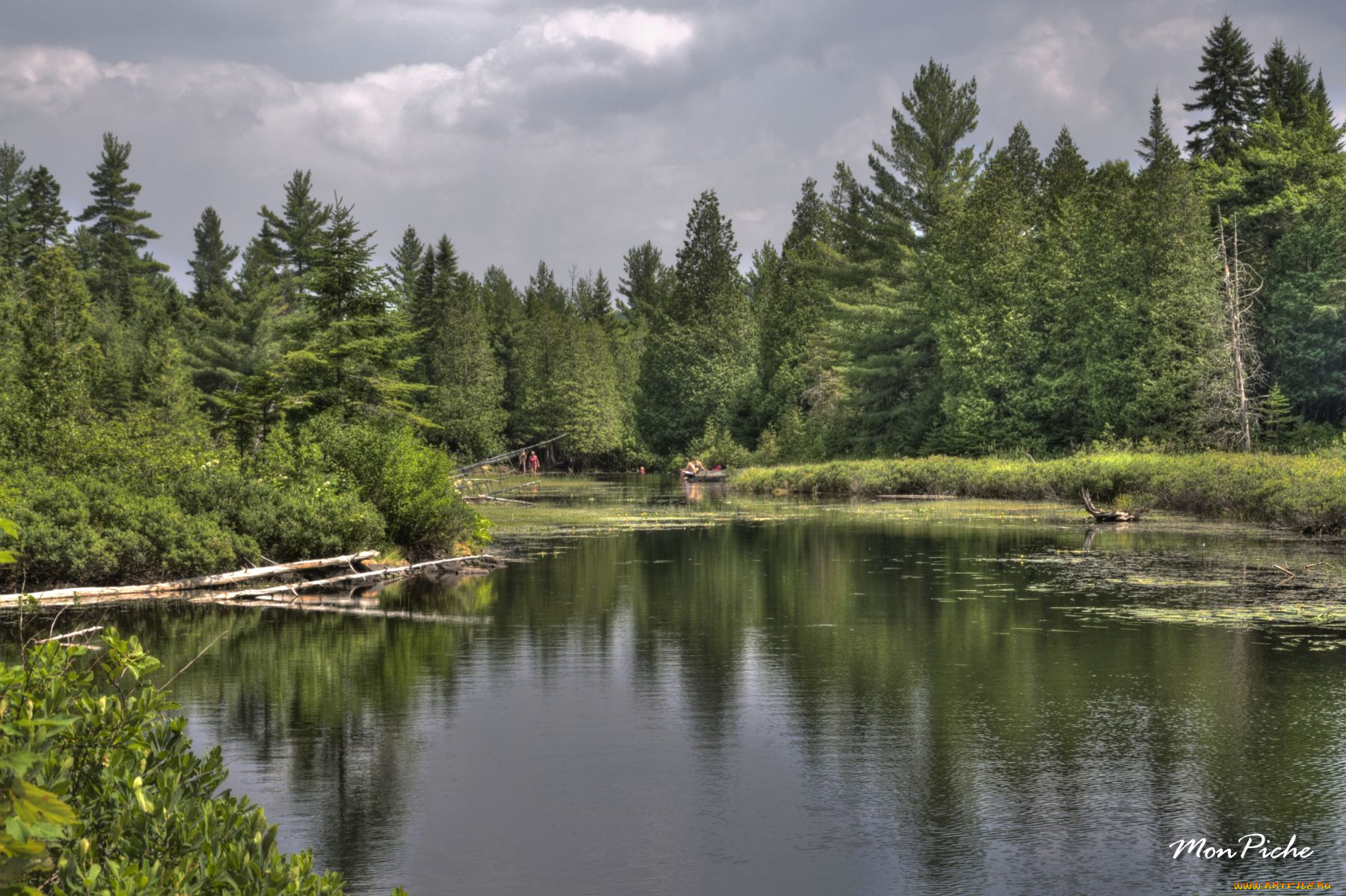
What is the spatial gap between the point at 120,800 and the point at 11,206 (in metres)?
93.8

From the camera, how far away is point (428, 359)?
302 ft

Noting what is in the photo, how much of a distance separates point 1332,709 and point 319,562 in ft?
56.4

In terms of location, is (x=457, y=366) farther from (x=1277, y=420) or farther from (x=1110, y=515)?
(x=1110, y=515)

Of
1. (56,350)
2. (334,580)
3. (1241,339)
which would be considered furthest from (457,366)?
(334,580)

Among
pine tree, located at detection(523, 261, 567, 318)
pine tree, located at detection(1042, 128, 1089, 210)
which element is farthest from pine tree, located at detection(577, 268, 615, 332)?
pine tree, located at detection(1042, 128, 1089, 210)

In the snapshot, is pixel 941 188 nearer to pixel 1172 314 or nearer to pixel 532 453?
pixel 1172 314

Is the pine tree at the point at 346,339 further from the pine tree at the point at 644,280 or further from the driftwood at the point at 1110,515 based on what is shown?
the pine tree at the point at 644,280

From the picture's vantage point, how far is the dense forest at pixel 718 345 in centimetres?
2409

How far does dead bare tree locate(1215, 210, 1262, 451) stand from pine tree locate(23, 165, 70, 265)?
Answer: 237ft

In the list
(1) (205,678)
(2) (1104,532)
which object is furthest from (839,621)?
(2) (1104,532)

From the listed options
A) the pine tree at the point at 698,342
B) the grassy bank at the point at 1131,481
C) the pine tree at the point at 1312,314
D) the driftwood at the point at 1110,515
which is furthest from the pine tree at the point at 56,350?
the pine tree at the point at 698,342

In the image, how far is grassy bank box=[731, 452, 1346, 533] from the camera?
31516 mm

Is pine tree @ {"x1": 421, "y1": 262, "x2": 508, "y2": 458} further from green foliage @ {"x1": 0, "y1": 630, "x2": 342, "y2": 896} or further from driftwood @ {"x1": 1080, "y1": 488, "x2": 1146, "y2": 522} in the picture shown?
green foliage @ {"x1": 0, "y1": 630, "x2": 342, "y2": 896}
